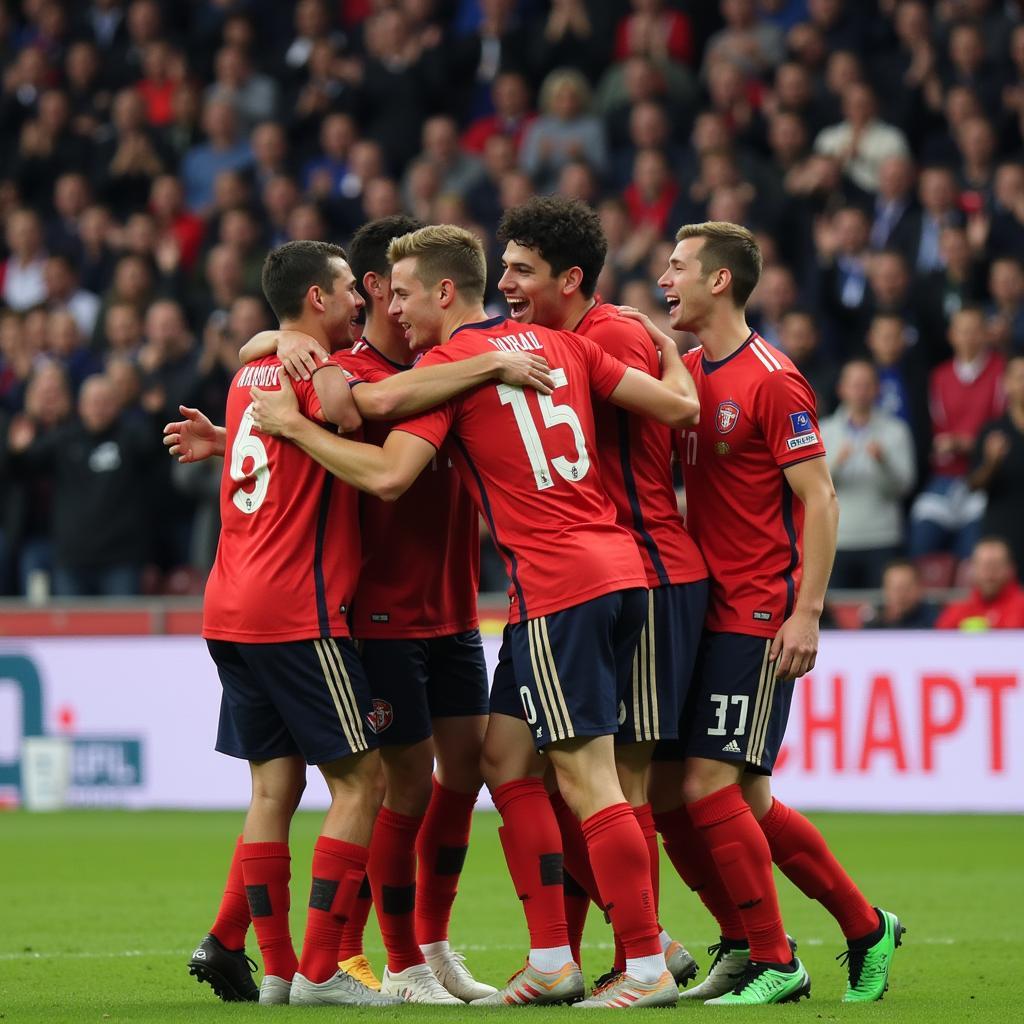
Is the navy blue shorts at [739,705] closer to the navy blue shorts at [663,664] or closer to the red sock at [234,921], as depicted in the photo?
the navy blue shorts at [663,664]

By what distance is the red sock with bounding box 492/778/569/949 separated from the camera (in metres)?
6.07

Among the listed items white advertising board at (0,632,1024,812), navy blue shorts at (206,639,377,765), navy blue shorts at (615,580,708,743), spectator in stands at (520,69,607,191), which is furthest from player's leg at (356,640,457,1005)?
spectator in stands at (520,69,607,191)

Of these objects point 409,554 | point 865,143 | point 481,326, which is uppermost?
point 865,143

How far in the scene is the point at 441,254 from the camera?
6297mm

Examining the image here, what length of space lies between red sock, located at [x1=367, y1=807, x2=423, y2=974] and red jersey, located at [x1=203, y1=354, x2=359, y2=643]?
807 millimetres

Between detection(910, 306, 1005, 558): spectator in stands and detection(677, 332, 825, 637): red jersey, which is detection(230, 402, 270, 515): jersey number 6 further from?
detection(910, 306, 1005, 558): spectator in stands

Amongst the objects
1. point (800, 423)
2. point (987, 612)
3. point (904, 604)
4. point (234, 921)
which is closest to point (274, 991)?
point (234, 921)

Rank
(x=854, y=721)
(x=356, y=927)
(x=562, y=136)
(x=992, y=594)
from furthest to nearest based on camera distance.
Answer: (x=562, y=136) → (x=854, y=721) → (x=992, y=594) → (x=356, y=927)

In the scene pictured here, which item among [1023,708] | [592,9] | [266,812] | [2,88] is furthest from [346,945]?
[2,88]

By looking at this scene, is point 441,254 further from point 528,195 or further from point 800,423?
point 528,195

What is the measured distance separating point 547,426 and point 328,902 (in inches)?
63.8

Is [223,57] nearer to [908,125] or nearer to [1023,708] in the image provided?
[908,125]

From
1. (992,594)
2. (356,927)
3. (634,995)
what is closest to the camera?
(634,995)

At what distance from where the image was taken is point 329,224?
16.8 meters
